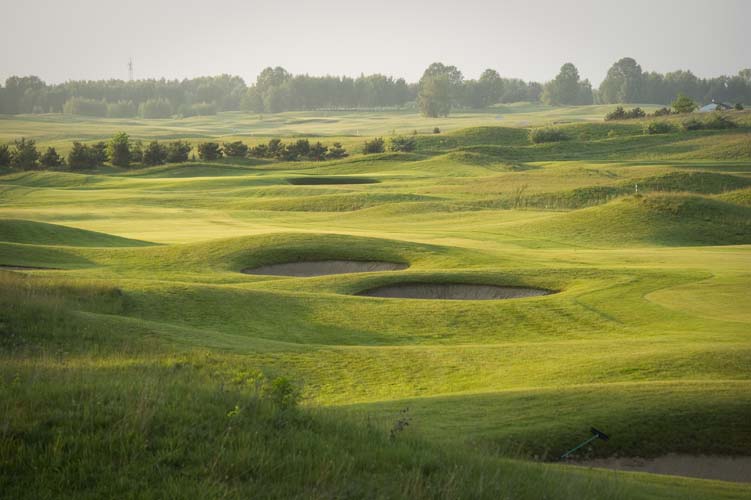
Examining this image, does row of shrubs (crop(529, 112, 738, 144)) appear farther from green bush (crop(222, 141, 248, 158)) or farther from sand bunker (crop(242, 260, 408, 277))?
sand bunker (crop(242, 260, 408, 277))

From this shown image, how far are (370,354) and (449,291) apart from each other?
1099 centimetres

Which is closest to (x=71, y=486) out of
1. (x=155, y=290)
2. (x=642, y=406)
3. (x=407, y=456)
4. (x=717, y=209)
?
(x=407, y=456)

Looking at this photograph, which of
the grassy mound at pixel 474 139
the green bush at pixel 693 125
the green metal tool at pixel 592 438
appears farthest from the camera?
the grassy mound at pixel 474 139

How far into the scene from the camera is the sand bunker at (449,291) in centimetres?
2956

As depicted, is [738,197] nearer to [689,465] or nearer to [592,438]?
[689,465]

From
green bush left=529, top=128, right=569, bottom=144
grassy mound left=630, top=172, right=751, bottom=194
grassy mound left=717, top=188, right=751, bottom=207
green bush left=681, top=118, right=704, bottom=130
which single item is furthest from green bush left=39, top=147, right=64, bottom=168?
green bush left=681, top=118, right=704, bottom=130

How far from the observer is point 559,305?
26.3 m

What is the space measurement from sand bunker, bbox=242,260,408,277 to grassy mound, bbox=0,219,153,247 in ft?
37.8

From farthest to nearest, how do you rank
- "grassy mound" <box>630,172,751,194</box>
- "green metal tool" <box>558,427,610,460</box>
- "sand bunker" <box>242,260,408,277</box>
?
"grassy mound" <box>630,172,751,194</box> < "sand bunker" <box>242,260,408,277</box> < "green metal tool" <box>558,427,610,460</box>

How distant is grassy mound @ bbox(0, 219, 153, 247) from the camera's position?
3991 centimetres

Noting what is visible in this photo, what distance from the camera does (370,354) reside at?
19234mm

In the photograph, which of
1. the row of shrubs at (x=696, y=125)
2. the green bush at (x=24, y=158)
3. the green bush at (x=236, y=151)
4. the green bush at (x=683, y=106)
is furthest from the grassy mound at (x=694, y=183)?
the green bush at (x=683, y=106)

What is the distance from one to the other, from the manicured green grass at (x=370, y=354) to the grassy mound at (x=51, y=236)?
20 cm

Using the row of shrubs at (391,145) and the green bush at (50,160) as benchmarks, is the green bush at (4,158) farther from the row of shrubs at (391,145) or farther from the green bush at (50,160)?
the row of shrubs at (391,145)
